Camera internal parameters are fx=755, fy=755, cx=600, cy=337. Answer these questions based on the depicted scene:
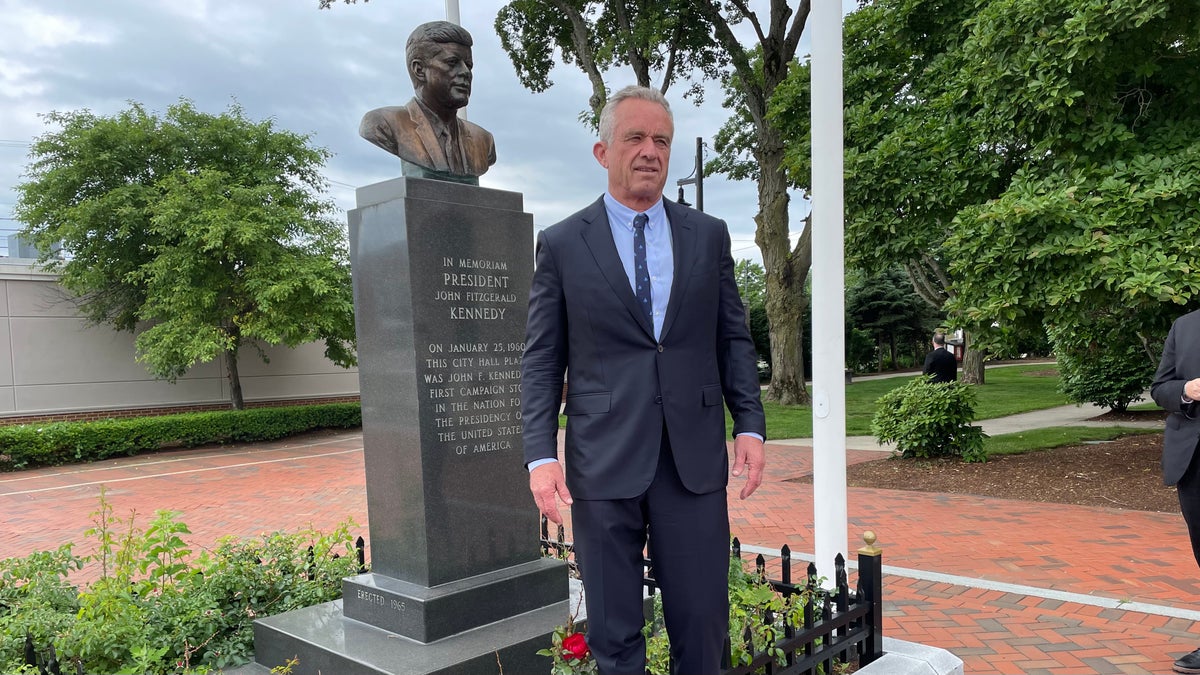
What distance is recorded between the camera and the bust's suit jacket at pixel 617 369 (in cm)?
216

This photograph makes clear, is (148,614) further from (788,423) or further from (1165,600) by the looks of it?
(788,423)

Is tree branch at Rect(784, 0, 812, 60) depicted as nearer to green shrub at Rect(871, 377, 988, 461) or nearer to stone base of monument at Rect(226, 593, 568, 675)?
green shrub at Rect(871, 377, 988, 461)

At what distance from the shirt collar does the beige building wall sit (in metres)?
18.6

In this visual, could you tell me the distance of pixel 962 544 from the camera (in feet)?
19.9

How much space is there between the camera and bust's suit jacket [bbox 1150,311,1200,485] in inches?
133

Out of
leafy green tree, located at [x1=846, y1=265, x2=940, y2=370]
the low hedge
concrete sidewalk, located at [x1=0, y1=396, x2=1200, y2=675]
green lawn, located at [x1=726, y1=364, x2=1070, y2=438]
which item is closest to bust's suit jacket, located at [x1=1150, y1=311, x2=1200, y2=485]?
concrete sidewalk, located at [x1=0, y1=396, x2=1200, y2=675]

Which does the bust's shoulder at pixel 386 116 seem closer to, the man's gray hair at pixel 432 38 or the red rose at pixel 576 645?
the man's gray hair at pixel 432 38

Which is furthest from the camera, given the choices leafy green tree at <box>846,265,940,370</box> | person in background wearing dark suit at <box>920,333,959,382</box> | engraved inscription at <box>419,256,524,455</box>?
leafy green tree at <box>846,265,940,370</box>

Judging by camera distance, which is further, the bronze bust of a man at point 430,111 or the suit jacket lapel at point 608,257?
the bronze bust of a man at point 430,111

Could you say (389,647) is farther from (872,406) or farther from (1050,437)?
(872,406)

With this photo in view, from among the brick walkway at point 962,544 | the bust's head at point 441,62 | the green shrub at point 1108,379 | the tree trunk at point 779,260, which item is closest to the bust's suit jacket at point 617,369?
the bust's head at point 441,62

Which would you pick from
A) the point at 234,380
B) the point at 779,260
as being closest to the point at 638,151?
the point at 779,260

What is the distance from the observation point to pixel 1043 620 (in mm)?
4285

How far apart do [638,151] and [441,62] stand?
2023mm
